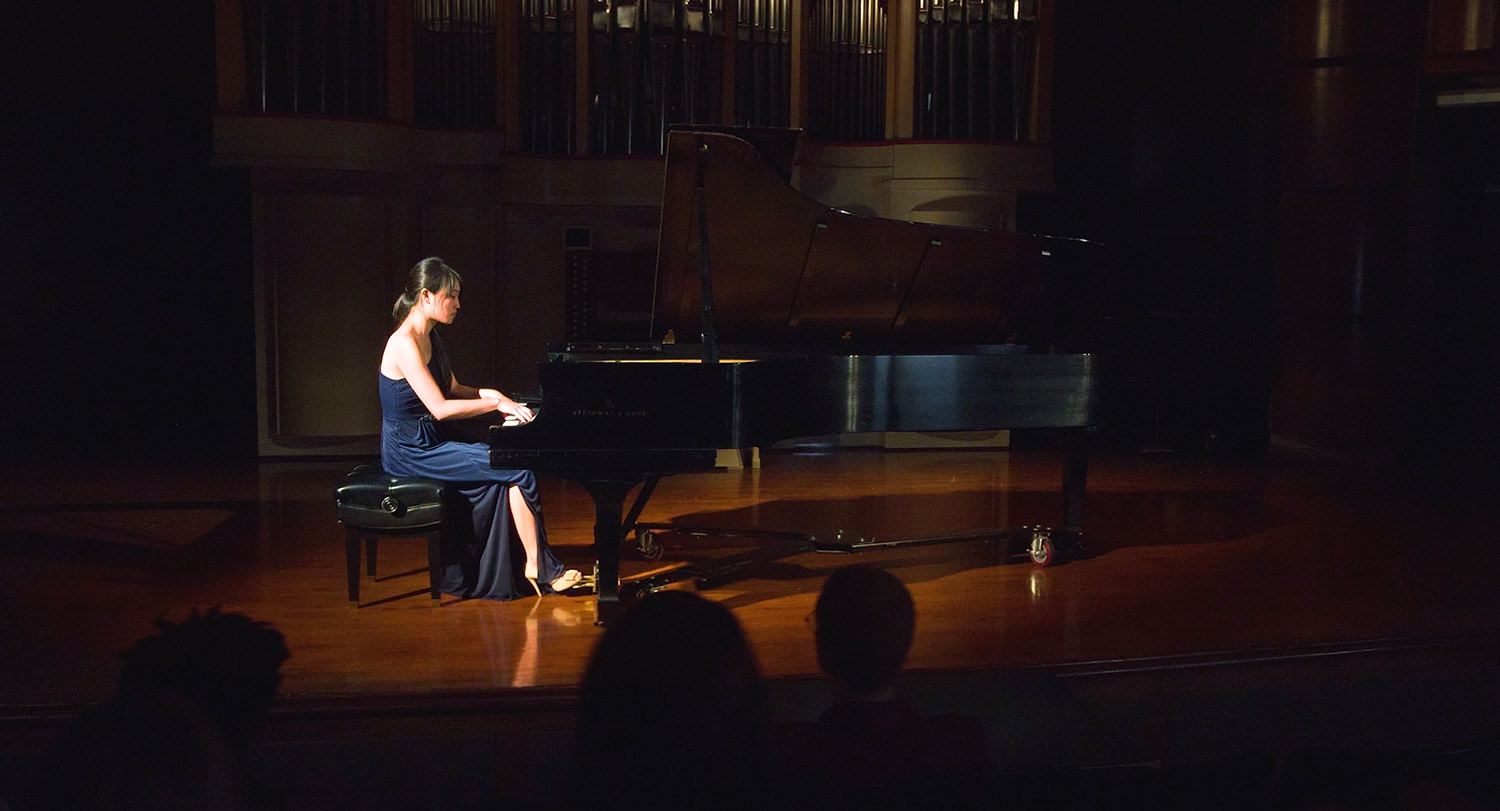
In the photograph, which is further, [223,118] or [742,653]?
[223,118]

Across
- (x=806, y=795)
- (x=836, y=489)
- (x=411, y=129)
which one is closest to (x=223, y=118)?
(x=411, y=129)

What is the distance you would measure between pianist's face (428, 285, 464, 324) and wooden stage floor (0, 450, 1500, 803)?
1042mm

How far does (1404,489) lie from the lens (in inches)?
272

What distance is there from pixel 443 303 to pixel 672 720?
123 inches

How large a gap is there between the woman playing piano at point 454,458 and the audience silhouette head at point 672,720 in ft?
9.10

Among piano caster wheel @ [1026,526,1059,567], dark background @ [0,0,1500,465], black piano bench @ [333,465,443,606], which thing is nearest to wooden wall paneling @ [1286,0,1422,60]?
dark background @ [0,0,1500,465]

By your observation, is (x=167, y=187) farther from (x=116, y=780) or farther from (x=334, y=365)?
(x=116, y=780)

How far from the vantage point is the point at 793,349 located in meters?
5.05

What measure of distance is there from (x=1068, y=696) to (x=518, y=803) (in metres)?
1.55

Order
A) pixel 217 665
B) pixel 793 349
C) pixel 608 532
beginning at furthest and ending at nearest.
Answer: pixel 793 349 → pixel 608 532 → pixel 217 665

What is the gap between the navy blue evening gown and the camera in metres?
4.38

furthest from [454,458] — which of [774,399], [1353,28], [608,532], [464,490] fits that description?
[1353,28]

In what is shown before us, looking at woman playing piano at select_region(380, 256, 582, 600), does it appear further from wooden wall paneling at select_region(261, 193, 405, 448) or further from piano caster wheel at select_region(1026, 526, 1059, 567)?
wooden wall paneling at select_region(261, 193, 405, 448)

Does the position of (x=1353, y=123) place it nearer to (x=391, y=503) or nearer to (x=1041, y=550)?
(x=1041, y=550)
